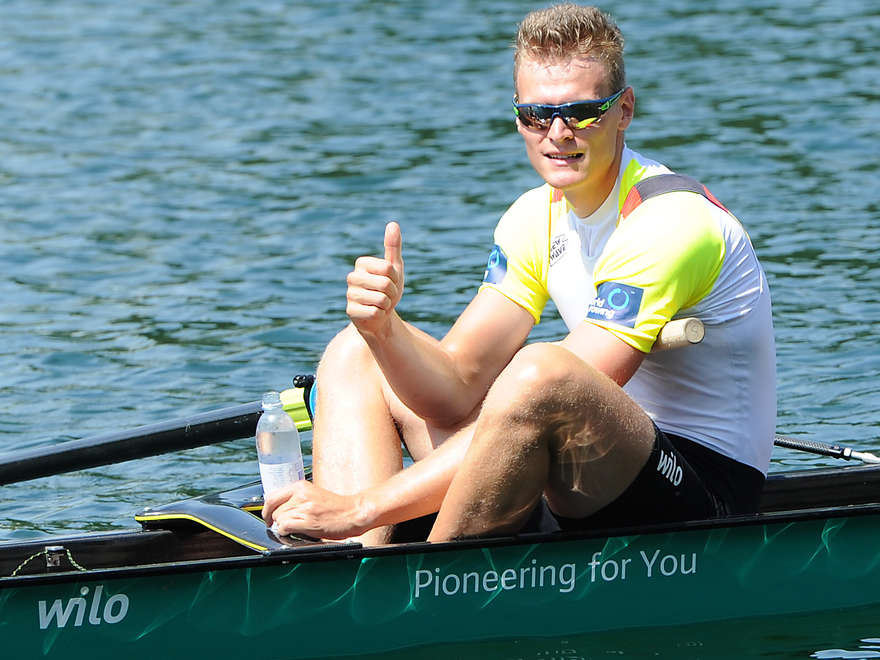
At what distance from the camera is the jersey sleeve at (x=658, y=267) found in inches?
173

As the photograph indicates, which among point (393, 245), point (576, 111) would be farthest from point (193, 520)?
point (576, 111)

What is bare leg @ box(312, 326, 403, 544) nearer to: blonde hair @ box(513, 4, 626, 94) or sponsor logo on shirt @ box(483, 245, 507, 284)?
sponsor logo on shirt @ box(483, 245, 507, 284)

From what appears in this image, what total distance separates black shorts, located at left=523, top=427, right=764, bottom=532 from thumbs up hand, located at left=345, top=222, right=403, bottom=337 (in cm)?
78

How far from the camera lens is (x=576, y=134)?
4.66 m

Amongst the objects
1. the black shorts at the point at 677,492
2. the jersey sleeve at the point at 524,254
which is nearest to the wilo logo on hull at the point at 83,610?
the black shorts at the point at 677,492

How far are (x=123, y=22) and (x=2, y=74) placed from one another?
2.45 metres

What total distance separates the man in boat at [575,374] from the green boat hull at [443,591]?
11 centimetres

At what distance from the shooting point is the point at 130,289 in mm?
9562

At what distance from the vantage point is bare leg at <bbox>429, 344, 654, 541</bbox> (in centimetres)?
420

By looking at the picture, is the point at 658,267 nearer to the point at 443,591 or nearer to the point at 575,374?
the point at 575,374

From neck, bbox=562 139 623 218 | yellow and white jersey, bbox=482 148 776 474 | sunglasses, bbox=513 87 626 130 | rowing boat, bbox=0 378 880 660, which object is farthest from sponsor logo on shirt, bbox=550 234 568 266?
rowing boat, bbox=0 378 880 660

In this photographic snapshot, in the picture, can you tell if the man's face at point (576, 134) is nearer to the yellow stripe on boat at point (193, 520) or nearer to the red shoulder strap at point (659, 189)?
the red shoulder strap at point (659, 189)

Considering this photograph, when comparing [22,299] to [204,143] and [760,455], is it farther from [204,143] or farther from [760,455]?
[760,455]

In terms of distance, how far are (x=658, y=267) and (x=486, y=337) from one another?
874 millimetres
